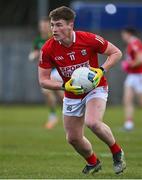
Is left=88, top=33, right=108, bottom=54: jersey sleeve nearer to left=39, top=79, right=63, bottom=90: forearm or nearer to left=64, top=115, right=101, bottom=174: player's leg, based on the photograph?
left=39, top=79, right=63, bottom=90: forearm

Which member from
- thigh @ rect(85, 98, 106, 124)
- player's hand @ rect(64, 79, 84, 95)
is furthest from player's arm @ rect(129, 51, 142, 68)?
player's hand @ rect(64, 79, 84, 95)

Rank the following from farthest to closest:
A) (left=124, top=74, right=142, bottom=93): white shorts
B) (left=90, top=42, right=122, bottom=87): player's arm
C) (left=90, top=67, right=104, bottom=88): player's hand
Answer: (left=124, top=74, right=142, bottom=93): white shorts, (left=90, top=42, right=122, bottom=87): player's arm, (left=90, top=67, right=104, bottom=88): player's hand

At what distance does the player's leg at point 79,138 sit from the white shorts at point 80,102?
8 cm

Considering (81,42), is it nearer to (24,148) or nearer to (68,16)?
(68,16)

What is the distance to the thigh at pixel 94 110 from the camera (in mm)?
10555

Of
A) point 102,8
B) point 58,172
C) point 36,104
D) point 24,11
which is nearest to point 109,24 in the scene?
point 102,8

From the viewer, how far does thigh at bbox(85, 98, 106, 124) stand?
34.6 ft

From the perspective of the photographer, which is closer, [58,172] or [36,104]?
[58,172]

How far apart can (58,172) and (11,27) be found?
Result: 1080 inches

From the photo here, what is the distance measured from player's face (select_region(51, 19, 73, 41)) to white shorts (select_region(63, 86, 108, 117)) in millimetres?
827

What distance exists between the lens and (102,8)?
2798 centimetres

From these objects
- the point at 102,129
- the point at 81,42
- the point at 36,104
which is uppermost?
the point at 81,42

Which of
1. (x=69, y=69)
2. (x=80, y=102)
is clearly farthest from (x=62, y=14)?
(x=80, y=102)

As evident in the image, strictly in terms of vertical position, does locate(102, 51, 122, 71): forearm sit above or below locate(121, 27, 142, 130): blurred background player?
above
